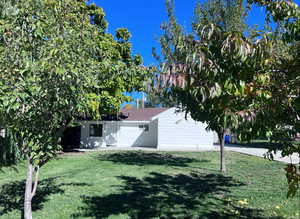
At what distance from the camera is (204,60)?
2023 millimetres

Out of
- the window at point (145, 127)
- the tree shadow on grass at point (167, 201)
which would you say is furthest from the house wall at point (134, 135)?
the tree shadow on grass at point (167, 201)

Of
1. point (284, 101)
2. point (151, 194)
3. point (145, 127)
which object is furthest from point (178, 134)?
point (284, 101)

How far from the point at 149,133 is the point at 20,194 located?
17481 mm

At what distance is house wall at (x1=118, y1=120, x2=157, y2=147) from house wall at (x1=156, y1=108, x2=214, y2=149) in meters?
1.76

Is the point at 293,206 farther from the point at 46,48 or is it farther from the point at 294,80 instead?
the point at 46,48

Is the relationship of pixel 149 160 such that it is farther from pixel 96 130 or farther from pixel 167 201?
pixel 96 130

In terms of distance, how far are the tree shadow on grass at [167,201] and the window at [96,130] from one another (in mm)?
14326

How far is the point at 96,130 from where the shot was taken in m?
23.4

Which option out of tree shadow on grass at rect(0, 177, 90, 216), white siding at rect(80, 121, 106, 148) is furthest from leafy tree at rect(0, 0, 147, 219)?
white siding at rect(80, 121, 106, 148)

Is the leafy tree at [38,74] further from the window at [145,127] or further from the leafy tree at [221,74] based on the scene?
the window at [145,127]

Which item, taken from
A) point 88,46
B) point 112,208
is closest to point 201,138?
point 112,208

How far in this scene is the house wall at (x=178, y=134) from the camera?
2272cm

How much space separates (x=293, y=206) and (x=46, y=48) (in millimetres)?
6669

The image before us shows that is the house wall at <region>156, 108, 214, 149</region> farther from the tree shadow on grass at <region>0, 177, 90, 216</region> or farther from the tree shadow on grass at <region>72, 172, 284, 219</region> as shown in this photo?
the tree shadow on grass at <region>0, 177, 90, 216</region>
